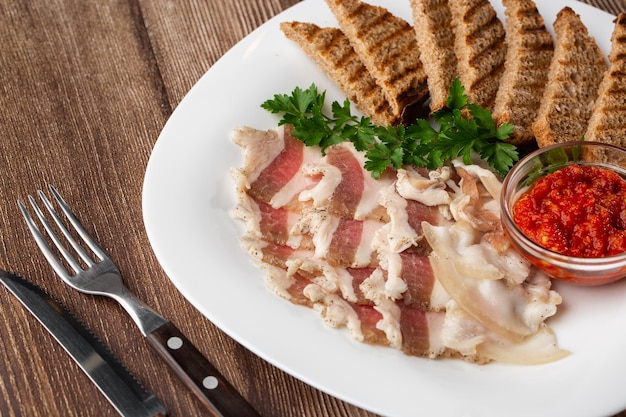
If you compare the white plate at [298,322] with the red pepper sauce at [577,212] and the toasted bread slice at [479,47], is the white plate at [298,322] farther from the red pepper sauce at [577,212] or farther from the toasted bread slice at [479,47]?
the toasted bread slice at [479,47]

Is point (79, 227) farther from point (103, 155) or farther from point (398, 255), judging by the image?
point (398, 255)

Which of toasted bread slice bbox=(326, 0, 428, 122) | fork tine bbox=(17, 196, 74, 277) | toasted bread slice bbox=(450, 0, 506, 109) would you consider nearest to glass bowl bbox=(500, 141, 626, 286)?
toasted bread slice bbox=(450, 0, 506, 109)

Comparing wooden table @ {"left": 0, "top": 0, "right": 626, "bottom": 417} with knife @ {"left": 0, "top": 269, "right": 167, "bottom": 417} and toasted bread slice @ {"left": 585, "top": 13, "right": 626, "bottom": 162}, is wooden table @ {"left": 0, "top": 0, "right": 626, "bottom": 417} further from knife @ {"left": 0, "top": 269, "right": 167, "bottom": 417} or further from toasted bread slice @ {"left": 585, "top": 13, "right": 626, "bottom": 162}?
toasted bread slice @ {"left": 585, "top": 13, "right": 626, "bottom": 162}

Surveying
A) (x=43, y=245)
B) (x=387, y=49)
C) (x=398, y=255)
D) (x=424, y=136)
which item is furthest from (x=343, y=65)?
(x=43, y=245)

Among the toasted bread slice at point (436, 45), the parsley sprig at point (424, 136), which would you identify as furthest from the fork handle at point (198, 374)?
the toasted bread slice at point (436, 45)

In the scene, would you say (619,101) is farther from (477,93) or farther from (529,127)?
(477,93)

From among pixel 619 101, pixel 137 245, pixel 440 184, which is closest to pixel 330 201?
pixel 440 184
